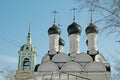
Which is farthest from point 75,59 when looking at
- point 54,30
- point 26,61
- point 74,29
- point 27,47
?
point 27,47

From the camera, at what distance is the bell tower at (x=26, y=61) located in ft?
82.1

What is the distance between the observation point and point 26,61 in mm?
26156

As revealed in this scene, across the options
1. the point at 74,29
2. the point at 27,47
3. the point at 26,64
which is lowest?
the point at 26,64

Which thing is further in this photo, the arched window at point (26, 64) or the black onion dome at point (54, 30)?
the arched window at point (26, 64)

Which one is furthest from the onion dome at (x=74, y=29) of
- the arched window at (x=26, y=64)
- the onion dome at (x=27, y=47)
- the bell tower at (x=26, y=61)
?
the onion dome at (x=27, y=47)

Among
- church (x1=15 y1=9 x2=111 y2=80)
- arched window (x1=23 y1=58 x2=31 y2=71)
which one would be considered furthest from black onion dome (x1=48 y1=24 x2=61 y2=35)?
arched window (x1=23 y1=58 x2=31 y2=71)

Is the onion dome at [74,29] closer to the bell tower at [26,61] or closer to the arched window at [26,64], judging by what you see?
the bell tower at [26,61]

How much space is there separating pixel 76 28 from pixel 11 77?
6.99m

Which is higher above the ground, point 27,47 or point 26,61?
point 27,47

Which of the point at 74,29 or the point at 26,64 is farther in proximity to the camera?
the point at 26,64

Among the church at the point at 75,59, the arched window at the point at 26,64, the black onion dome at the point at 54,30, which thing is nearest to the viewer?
the church at the point at 75,59

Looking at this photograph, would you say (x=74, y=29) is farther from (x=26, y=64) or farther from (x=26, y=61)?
(x=26, y=64)

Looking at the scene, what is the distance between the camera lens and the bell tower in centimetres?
2502

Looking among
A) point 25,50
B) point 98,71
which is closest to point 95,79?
point 98,71
